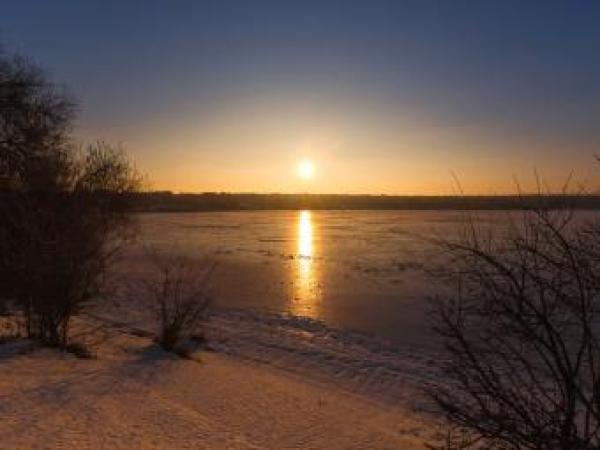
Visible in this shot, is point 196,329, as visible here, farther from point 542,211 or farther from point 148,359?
point 542,211

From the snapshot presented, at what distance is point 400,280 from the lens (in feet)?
76.6

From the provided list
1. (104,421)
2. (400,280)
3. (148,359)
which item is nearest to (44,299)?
(148,359)

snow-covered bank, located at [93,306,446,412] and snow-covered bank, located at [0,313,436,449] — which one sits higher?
snow-covered bank, located at [0,313,436,449]

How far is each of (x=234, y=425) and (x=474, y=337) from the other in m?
6.56

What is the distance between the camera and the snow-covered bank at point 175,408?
263 inches

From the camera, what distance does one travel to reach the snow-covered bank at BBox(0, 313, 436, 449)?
6668mm

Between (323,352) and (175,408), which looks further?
(323,352)

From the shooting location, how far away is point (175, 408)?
7676mm

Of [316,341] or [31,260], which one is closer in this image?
[31,260]

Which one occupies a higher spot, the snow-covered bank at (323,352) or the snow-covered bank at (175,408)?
the snow-covered bank at (175,408)

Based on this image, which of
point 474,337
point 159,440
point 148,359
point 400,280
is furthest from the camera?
point 400,280

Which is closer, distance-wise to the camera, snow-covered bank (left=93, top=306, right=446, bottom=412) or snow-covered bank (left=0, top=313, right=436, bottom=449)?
snow-covered bank (left=0, top=313, right=436, bottom=449)

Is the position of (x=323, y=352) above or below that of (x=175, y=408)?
below

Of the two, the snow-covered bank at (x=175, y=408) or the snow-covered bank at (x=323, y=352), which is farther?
the snow-covered bank at (x=323, y=352)
